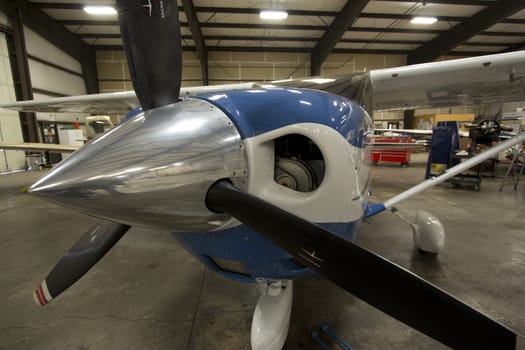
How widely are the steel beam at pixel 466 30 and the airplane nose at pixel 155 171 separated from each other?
14.3 metres

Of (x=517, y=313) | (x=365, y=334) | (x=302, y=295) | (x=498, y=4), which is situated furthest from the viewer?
(x=498, y=4)

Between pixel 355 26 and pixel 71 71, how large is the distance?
48.4 ft

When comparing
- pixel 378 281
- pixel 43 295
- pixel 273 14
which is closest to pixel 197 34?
pixel 273 14

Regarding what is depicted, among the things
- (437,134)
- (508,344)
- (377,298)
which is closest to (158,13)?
(377,298)

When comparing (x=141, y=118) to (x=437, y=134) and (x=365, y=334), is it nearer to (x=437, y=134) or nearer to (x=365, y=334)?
(x=365, y=334)

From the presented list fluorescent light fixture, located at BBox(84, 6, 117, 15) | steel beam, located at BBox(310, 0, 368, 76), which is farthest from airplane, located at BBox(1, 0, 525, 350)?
fluorescent light fixture, located at BBox(84, 6, 117, 15)

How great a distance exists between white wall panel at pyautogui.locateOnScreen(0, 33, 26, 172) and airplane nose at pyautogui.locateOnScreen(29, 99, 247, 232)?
11275mm

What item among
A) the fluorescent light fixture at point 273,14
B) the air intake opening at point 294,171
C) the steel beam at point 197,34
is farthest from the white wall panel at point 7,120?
the air intake opening at point 294,171

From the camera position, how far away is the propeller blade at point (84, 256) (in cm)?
108

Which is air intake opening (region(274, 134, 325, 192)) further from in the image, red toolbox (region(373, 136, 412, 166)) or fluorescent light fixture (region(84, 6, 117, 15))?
fluorescent light fixture (region(84, 6, 117, 15))

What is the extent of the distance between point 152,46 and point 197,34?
1255cm

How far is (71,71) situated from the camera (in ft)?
40.6

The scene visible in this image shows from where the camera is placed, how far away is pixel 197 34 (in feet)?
37.6

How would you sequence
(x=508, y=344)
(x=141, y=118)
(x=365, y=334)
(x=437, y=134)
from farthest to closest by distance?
(x=437, y=134), (x=365, y=334), (x=141, y=118), (x=508, y=344)
